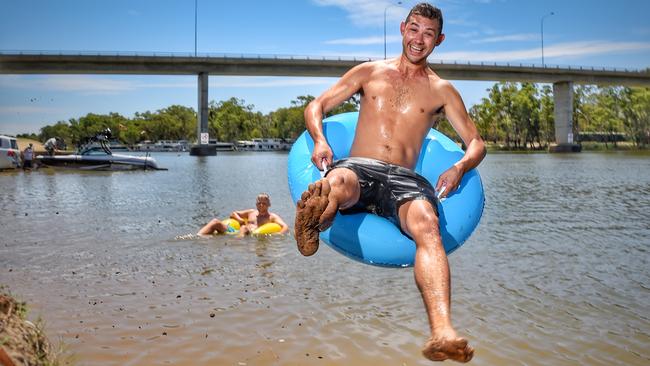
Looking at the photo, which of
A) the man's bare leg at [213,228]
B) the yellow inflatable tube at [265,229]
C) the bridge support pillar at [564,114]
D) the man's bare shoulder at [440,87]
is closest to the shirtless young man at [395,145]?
the man's bare shoulder at [440,87]

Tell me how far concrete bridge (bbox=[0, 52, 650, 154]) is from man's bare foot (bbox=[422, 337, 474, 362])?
59.2m

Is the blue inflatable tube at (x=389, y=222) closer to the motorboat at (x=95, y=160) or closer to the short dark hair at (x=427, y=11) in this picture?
the short dark hair at (x=427, y=11)

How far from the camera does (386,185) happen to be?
378 centimetres

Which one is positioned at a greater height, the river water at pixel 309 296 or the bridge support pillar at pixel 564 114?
the bridge support pillar at pixel 564 114

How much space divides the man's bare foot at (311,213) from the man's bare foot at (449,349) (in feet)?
2.92

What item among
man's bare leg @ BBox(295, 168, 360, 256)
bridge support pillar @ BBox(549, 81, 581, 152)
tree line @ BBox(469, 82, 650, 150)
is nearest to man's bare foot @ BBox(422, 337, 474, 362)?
man's bare leg @ BBox(295, 168, 360, 256)

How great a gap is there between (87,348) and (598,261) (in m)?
6.54

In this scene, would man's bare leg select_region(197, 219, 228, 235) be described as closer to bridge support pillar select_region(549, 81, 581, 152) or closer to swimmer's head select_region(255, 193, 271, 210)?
swimmer's head select_region(255, 193, 271, 210)

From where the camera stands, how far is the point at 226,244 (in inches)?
375

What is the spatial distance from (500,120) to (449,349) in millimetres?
96178

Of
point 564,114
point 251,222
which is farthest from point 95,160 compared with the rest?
point 564,114

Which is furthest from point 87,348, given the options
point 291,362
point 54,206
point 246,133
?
point 246,133

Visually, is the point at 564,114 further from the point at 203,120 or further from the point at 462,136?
the point at 462,136

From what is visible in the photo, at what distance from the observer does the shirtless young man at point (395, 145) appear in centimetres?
339
